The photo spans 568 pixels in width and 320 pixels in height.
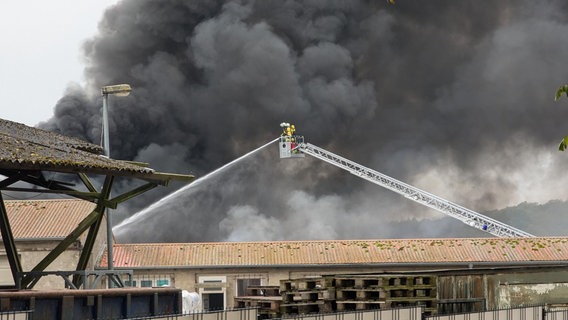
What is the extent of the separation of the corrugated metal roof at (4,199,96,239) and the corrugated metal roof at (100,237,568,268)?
115 inches

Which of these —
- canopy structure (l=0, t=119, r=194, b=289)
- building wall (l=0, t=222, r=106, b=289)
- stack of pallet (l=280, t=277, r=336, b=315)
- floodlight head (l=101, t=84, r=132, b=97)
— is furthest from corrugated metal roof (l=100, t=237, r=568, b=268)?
canopy structure (l=0, t=119, r=194, b=289)

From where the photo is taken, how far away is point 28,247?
134 ft

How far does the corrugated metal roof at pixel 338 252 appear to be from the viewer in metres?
45.2

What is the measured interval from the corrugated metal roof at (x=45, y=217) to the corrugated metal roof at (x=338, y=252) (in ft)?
9.60

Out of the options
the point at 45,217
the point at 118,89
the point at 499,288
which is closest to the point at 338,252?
the point at 45,217

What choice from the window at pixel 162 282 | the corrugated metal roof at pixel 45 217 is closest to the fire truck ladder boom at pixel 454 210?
the window at pixel 162 282

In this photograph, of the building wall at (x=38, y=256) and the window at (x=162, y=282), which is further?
the window at (x=162, y=282)

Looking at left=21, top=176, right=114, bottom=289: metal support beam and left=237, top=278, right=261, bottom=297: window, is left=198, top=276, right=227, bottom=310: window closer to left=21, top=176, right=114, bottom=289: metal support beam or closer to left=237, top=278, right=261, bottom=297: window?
left=237, top=278, right=261, bottom=297: window

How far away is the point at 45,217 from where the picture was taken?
43750 mm

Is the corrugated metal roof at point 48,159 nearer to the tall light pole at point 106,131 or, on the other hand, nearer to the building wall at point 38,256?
the tall light pole at point 106,131

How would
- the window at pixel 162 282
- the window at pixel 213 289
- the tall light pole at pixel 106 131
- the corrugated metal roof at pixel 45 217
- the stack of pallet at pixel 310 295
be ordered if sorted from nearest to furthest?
the stack of pallet at pixel 310 295, the tall light pole at pixel 106 131, the corrugated metal roof at pixel 45 217, the window at pixel 213 289, the window at pixel 162 282

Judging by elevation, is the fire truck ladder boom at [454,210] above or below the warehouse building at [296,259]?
above

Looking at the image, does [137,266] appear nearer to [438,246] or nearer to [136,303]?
[438,246]

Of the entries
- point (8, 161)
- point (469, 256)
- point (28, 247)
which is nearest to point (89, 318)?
point (8, 161)
